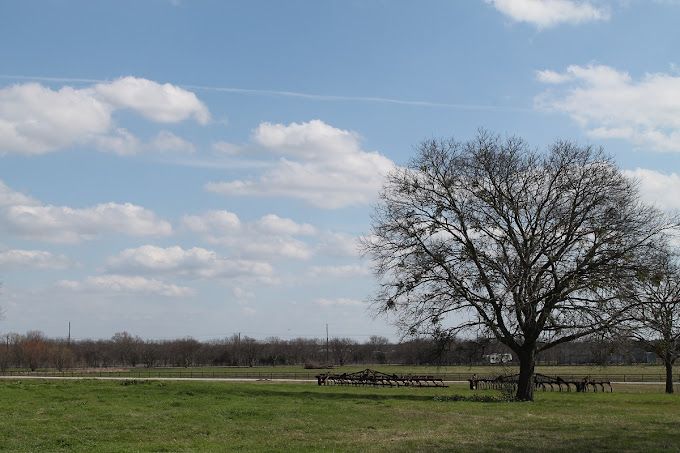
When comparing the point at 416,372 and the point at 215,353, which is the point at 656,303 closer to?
the point at 416,372

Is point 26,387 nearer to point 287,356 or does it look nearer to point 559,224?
point 559,224

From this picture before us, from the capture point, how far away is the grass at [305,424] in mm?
16297

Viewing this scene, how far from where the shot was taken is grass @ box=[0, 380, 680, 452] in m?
16.3

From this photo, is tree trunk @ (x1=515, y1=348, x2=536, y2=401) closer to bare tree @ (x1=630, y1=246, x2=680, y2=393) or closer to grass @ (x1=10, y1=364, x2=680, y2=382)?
bare tree @ (x1=630, y1=246, x2=680, y2=393)

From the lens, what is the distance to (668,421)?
23.4 meters

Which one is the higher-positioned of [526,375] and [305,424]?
[526,375]

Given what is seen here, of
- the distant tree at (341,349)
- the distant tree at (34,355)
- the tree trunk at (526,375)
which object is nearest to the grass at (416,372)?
the distant tree at (34,355)

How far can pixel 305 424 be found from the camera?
20.6 m

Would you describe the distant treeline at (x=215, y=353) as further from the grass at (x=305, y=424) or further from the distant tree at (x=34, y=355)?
the grass at (x=305, y=424)

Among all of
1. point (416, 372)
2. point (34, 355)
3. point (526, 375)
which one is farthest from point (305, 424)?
point (34, 355)

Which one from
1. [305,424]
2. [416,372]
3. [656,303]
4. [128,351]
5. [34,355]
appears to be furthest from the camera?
[128,351]

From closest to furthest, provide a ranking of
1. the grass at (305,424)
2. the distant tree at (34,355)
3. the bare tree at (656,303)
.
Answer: the grass at (305,424), the bare tree at (656,303), the distant tree at (34,355)

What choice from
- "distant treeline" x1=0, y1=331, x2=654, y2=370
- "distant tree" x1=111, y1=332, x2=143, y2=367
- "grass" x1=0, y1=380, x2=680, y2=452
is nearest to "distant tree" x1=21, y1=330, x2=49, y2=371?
"distant treeline" x1=0, y1=331, x2=654, y2=370

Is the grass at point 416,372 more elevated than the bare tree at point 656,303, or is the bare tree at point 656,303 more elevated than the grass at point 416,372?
the bare tree at point 656,303
